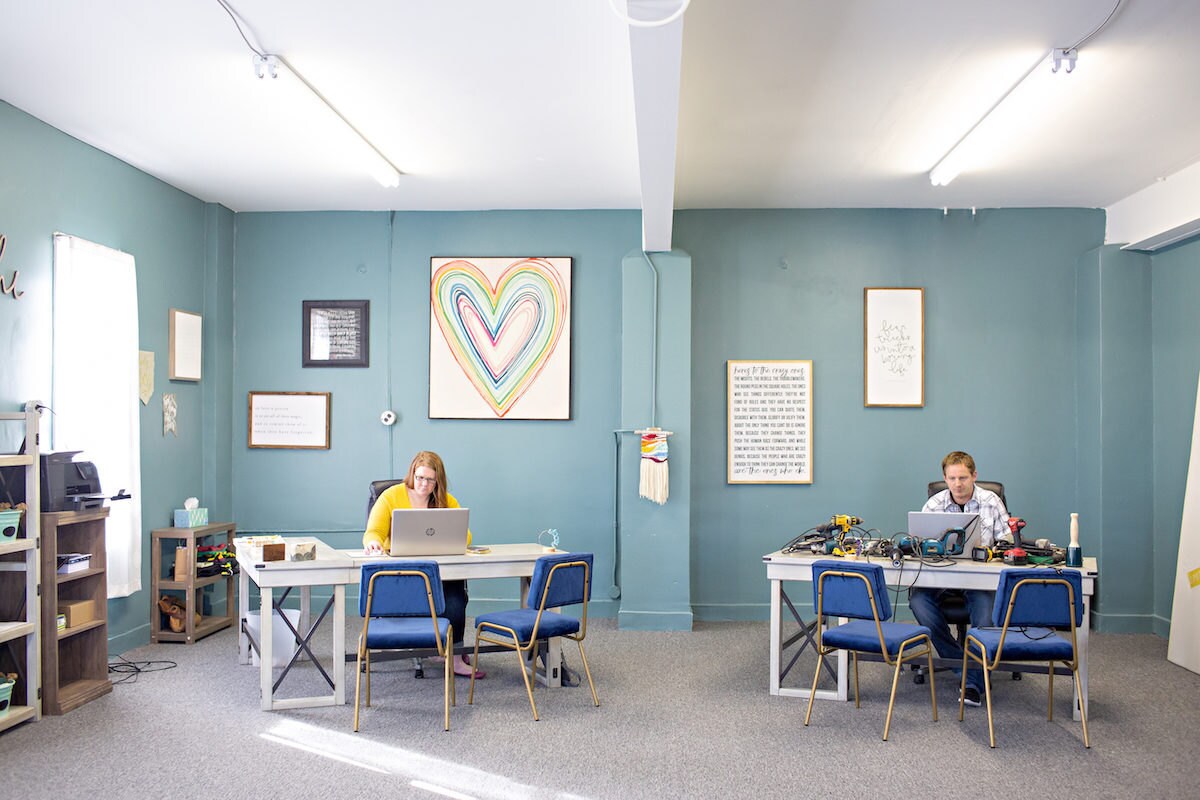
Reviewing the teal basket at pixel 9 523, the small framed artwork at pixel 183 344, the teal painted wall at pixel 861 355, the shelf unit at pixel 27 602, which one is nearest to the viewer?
the teal basket at pixel 9 523

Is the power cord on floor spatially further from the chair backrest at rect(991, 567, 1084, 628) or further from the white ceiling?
the chair backrest at rect(991, 567, 1084, 628)

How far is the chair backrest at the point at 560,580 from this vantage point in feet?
14.6

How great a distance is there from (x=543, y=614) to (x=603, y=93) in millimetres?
2682

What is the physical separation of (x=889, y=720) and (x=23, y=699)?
413 centimetres

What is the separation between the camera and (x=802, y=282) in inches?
271

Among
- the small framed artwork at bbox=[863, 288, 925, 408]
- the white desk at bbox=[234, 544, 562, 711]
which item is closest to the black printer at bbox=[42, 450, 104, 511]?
the white desk at bbox=[234, 544, 562, 711]

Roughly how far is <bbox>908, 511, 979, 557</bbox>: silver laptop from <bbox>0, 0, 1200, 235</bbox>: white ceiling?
2162 millimetres

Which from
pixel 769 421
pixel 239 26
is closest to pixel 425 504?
pixel 239 26

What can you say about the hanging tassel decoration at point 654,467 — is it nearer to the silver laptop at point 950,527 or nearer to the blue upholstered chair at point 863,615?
the silver laptop at point 950,527

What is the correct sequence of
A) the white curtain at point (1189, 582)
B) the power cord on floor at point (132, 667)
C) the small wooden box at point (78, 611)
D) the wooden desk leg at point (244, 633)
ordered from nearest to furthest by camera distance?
the small wooden box at point (78, 611) → the power cord on floor at point (132, 667) → the wooden desk leg at point (244, 633) → the white curtain at point (1189, 582)

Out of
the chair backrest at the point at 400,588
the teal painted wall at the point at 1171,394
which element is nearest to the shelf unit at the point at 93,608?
the chair backrest at the point at 400,588

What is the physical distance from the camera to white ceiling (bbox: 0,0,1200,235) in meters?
3.71

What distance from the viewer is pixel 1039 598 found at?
407 centimetres

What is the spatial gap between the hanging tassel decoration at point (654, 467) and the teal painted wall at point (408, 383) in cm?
50
